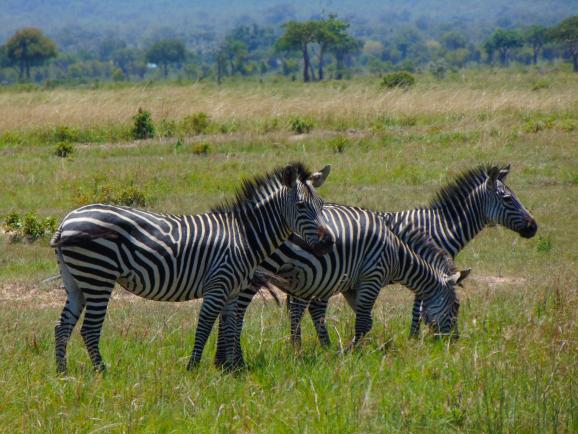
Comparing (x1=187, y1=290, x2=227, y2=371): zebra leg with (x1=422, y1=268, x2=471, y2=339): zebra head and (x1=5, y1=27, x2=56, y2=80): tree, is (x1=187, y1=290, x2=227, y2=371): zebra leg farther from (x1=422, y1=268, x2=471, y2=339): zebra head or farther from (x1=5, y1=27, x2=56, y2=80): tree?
(x1=5, y1=27, x2=56, y2=80): tree

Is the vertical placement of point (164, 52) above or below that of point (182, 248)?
below

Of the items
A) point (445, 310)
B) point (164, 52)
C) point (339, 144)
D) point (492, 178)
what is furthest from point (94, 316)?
point (164, 52)

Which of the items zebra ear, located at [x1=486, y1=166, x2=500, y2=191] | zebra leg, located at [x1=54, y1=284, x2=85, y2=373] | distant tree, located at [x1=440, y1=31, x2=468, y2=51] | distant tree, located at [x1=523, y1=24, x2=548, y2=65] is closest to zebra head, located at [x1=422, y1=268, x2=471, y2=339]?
zebra ear, located at [x1=486, y1=166, x2=500, y2=191]

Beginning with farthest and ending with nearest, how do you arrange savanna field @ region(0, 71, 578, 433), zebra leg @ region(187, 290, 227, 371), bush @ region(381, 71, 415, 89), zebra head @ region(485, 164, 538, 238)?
bush @ region(381, 71, 415, 89) < zebra head @ region(485, 164, 538, 238) < zebra leg @ region(187, 290, 227, 371) < savanna field @ region(0, 71, 578, 433)

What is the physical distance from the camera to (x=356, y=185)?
55.2 feet

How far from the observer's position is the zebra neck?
723 cm

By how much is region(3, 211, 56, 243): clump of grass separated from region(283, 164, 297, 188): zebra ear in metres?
7.11

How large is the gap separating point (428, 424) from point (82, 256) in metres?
2.91

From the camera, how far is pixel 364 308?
751cm

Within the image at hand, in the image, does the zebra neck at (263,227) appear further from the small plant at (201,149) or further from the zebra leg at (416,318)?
the small plant at (201,149)

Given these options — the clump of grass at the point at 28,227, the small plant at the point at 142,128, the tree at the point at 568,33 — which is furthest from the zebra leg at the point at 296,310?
the tree at the point at 568,33

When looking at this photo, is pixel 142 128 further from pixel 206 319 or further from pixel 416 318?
pixel 206 319

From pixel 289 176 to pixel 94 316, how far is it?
1869 millimetres

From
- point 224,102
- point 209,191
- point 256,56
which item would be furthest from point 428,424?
point 256,56
